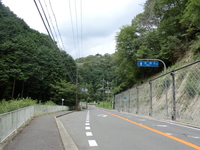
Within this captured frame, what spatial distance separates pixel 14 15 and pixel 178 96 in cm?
4492

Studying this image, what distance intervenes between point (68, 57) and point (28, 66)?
15534 mm

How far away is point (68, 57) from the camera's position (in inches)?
2122

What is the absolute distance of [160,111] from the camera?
19.4 metres

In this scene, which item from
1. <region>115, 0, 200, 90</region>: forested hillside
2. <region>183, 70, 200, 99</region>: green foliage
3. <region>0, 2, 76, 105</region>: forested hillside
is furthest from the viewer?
<region>0, 2, 76, 105</region>: forested hillside

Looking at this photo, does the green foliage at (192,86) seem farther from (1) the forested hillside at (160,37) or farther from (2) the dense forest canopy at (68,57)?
(2) the dense forest canopy at (68,57)

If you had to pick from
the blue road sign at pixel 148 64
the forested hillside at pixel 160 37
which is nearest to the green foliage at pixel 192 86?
the blue road sign at pixel 148 64

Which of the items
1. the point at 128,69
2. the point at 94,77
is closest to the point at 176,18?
the point at 128,69

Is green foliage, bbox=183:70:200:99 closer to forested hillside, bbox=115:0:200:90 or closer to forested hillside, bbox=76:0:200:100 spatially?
forested hillside, bbox=76:0:200:100

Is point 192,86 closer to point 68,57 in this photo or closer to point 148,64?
point 148,64

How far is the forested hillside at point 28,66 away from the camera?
38125 mm

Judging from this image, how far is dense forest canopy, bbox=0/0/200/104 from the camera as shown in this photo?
28.8m

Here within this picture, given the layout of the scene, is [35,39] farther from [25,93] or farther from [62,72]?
[25,93]

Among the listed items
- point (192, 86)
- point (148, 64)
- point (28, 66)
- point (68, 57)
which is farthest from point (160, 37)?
point (68, 57)

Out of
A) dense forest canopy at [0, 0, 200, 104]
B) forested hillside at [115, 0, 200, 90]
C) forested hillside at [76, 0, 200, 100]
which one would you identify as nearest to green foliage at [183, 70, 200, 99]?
forested hillside at [76, 0, 200, 100]
